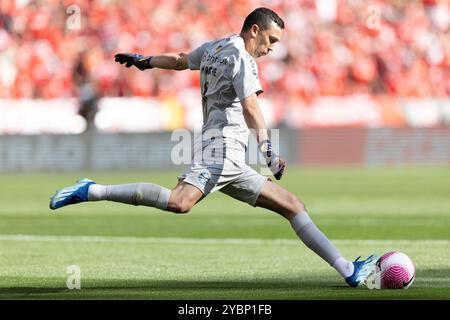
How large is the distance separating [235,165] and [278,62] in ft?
78.1

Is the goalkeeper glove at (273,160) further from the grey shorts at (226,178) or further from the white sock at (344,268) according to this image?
the white sock at (344,268)

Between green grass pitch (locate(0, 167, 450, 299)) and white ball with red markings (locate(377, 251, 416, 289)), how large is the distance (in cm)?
11

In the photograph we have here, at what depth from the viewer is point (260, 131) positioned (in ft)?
30.0

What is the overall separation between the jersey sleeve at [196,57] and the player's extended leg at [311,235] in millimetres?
1215

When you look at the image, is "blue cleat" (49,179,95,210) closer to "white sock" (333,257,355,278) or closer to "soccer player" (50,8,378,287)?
"soccer player" (50,8,378,287)

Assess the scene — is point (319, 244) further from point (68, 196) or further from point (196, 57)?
point (68, 196)

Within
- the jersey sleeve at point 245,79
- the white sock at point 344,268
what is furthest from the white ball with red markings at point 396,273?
the jersey sleeve at point 245,79

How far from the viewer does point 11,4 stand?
1291 inches

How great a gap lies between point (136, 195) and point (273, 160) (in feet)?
3.84

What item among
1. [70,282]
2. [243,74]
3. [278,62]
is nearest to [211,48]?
[243,74]

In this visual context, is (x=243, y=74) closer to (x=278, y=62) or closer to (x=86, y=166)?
(x=86, y=166)

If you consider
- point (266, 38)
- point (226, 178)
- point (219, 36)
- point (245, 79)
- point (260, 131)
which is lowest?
point (226, 178)

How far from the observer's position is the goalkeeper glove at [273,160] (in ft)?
30.1

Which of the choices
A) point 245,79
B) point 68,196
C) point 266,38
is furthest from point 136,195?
point 266,38
